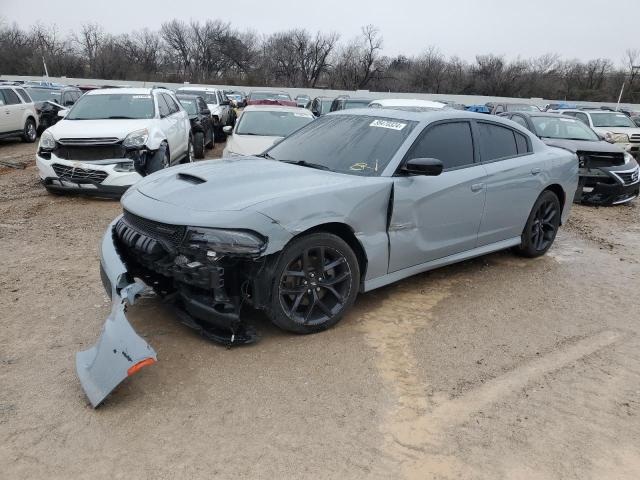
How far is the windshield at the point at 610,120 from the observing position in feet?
49.8

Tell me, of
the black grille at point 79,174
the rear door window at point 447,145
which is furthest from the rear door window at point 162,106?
the rear door window at point 447,145

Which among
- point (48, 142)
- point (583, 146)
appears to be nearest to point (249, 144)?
point (48, 142)

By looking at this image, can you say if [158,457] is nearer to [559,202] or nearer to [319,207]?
[319,207]

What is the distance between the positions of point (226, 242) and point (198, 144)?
30.0 ft

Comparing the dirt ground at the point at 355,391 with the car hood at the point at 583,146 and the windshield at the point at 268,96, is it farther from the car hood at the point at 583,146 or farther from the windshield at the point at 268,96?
the windshield at the point at 268,96

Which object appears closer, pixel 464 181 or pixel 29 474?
pixel 29 474

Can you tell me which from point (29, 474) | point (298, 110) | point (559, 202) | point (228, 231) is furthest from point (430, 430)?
point (298, 110)

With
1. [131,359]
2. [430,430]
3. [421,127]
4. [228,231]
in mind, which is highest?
[421,127]

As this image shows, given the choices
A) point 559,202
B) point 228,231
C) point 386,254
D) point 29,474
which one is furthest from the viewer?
point 559,202

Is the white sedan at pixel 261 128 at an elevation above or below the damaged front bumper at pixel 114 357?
above

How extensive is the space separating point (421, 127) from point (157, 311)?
2.71 meters

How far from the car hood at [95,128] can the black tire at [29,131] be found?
25.8 feet

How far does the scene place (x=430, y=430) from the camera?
277 cm

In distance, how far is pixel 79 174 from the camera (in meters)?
7.60
